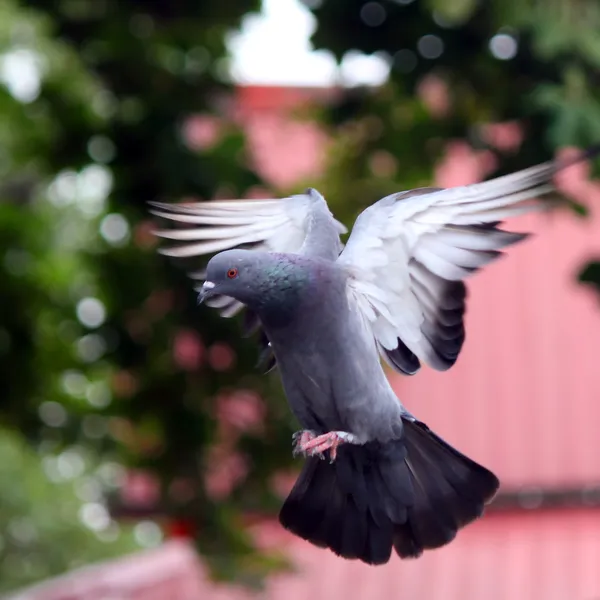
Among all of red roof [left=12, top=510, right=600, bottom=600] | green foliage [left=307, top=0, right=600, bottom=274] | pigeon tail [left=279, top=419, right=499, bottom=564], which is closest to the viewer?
pigeon tail [left=279, top=419, right=499, bottom=564]

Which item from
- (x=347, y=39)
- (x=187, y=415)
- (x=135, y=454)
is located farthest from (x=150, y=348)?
(x=347, y=39)

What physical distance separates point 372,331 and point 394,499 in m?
0.23

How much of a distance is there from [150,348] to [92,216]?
1.16 meters

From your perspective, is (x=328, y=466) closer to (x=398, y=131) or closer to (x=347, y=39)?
(x=347, y=39)

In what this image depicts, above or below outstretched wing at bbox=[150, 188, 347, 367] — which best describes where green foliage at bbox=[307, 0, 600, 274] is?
above

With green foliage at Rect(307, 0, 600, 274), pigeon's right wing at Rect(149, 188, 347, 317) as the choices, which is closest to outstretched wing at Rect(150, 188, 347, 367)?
pigeon's right wing at Rect(149, 188, 347, 317)

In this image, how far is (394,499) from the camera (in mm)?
1139

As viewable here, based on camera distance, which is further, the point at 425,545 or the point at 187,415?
the point at 187,415

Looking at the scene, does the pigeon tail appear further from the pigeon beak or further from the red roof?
the red roof

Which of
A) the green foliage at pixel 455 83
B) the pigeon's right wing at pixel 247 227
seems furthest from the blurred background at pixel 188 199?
the pigeon's right wing at pixel 247 227

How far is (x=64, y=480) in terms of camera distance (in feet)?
16.7

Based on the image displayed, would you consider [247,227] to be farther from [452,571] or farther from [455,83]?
[452,571]

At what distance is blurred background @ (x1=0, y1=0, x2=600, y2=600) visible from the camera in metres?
2.84

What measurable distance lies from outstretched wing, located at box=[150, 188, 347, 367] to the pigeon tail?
0.18 m
